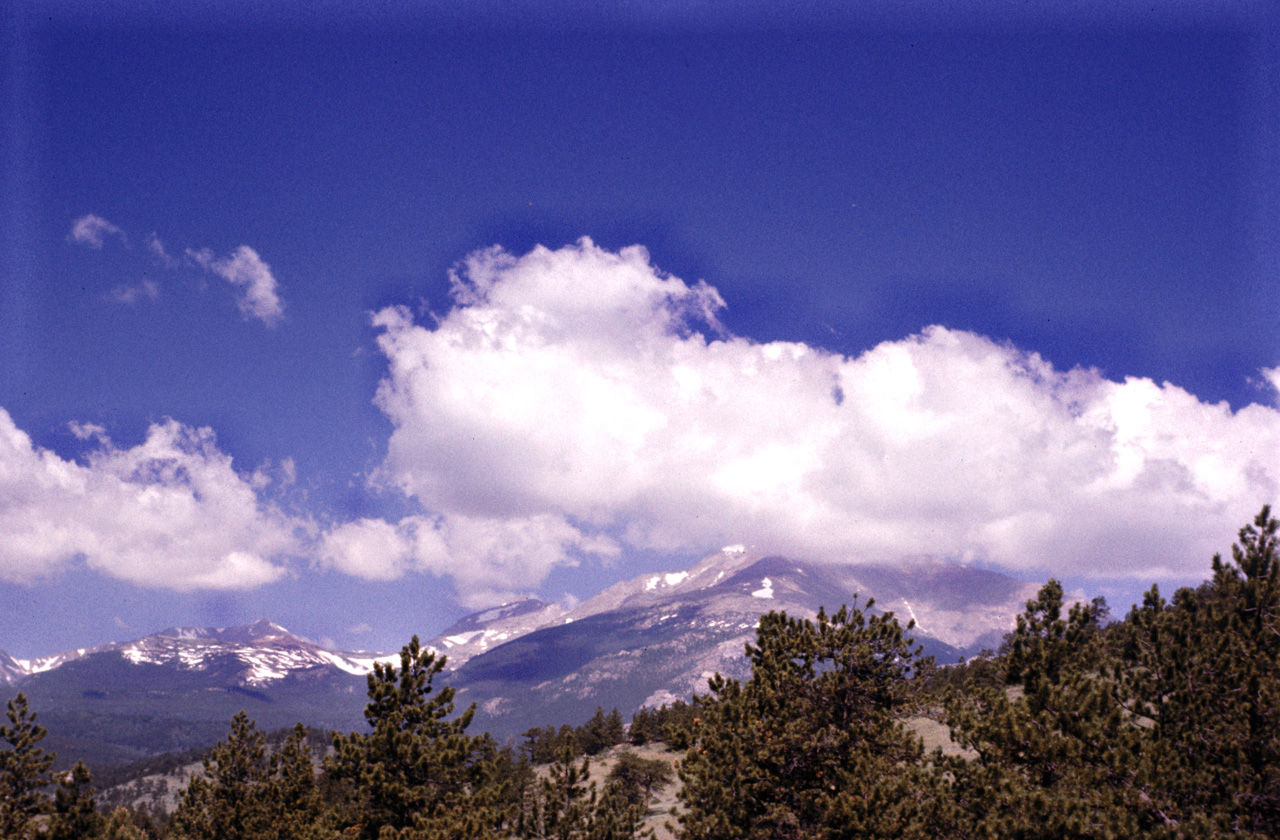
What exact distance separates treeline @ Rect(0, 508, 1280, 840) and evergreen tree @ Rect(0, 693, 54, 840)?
696 centimetres

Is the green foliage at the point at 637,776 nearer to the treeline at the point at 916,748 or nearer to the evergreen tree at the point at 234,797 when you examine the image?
the evergreen tree at the point at 234,797

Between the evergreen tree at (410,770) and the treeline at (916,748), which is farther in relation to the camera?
the evergreen tree at (410,770)

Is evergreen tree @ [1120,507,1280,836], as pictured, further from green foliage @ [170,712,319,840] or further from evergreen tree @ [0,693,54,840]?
evergreen tree @ [0,693,54,840]

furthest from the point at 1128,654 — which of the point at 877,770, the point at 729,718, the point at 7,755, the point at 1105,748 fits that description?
the point at 7,755

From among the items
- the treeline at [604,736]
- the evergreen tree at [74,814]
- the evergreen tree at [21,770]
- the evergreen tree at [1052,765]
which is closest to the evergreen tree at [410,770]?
the evergreen tree at [74,814]

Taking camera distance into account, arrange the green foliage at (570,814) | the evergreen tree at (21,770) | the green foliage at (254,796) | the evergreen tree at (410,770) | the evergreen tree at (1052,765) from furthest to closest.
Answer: the evergreen tree at (21,770) → the green foliage at (254,796) → the green foliage at (570,814) → the evergreen tree at (410,770) → the evergreen tree at (1052,765)

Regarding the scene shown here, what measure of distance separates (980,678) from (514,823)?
2687 inches

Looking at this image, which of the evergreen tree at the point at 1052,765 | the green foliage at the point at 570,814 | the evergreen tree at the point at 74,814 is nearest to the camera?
the evergreen tree at the point at 1052,765

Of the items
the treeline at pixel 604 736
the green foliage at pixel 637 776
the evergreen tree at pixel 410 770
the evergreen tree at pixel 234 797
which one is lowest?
the treeline at pixel 604 736

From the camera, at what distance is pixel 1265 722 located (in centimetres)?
1823

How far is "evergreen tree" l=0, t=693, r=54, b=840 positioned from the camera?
37.2m

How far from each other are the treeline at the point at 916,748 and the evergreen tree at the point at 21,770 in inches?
274

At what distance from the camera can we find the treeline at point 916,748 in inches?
671

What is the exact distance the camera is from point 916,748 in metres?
24.0
